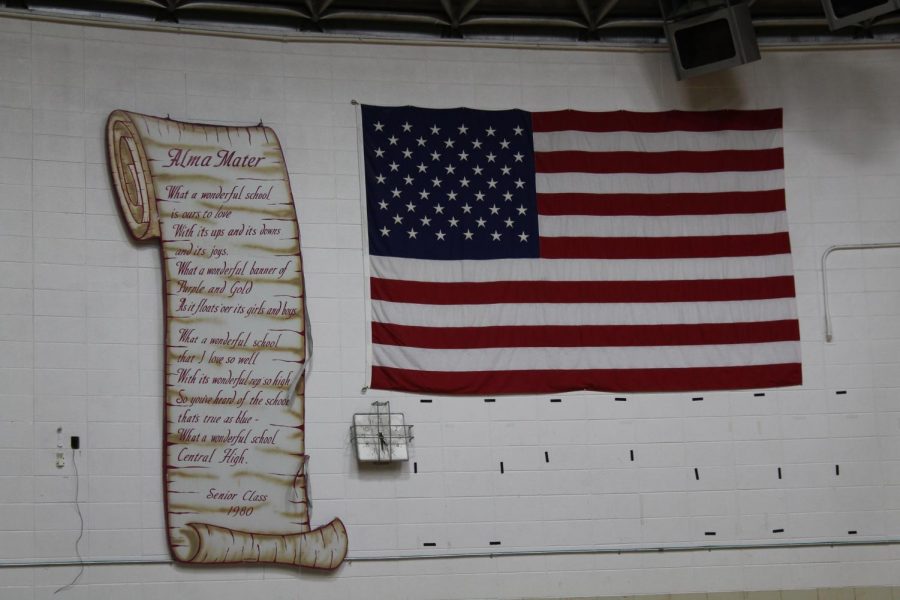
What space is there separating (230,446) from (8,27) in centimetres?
381

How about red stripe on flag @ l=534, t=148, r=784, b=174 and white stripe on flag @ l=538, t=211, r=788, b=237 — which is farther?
red stripe on flag @ l=534, t=148, r=784, b=174

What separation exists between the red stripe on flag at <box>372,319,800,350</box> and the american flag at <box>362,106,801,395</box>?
1 cm

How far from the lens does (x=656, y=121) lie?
35.1ft

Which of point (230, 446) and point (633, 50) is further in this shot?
point (633, 50)

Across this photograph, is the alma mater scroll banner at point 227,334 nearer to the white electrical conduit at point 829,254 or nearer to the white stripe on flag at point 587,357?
the white stripe on flag at point 587,357

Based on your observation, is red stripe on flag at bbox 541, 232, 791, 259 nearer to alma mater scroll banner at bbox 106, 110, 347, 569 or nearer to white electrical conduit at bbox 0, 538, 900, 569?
alma mater scroll banner at bbox 106, 110, 347, 569

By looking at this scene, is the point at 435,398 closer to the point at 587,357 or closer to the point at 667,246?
the point at 587,357

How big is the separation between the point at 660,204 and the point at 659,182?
0.20 meters

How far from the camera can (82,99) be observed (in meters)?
9.55

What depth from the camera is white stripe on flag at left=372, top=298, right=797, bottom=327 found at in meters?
9.95

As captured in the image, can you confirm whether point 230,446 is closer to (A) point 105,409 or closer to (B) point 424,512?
(A) point 105,409

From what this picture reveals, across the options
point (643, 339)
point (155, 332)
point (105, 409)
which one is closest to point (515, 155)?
point (643, 339)

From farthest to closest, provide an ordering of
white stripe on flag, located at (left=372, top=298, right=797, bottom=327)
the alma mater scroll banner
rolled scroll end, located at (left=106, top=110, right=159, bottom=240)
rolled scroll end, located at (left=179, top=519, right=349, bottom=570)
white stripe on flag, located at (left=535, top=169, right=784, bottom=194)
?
white stripe on flag, located at (left=535, top=169, right=784, bottom=194) < white stripe on flag, located at (left=372, top=298, right=797, bottom=327) < rolled scroll end, located at (left=106, top=110, right=159, bottom=240) < the alma mater scroll banner < rolled scroll end, located at (left=179, top=519, right=349, bottom=570)

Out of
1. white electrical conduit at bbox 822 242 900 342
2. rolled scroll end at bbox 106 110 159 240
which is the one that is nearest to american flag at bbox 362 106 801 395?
white electrical conduit at bbox 822 242 900 342
